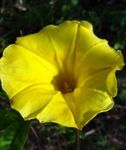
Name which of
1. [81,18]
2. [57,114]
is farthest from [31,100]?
[81,18]

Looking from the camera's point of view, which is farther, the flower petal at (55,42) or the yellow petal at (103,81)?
the flower petal at (55,42)

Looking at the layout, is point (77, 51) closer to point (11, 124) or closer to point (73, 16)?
point (11, 124)

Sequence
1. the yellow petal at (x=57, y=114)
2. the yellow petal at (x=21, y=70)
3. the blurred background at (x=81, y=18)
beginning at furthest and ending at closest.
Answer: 1. the blurred background at (x=81, y=18)
2. the yellow petal at (x=21, y=70)
3. the yellow petal at (x=57, y=114)

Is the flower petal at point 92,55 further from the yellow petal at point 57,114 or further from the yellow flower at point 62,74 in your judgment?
the yellow petal at point 57,114

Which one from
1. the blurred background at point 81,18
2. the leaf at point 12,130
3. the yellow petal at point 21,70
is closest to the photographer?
the yellow petal at point 21,70

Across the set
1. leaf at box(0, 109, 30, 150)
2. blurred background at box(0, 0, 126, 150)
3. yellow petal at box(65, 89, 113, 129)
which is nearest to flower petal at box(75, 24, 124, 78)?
yellow petal at box(65, 89, 113, 129)

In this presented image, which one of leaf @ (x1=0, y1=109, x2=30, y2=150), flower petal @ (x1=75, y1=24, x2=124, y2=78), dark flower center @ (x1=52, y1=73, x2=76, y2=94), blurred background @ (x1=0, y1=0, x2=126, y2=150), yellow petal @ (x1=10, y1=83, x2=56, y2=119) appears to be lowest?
blurred background @ (x1=0, y1=0, x2=126, y2=150)

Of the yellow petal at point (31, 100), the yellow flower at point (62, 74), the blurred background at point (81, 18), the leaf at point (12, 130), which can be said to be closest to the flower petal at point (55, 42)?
the yellow flower at point (62, 74)

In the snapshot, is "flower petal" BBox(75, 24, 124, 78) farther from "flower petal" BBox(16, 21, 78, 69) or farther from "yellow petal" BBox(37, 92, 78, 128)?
"yellow petal" BBox(37, 92, 78, 128)
